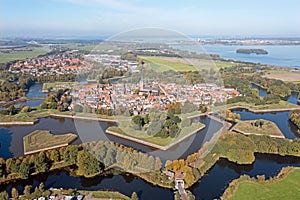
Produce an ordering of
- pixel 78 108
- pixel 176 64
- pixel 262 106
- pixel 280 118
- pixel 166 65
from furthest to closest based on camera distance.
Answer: pixel 176 64
pixel 166 65
pixel 262 106
pixel 280 118
pixel 78 108

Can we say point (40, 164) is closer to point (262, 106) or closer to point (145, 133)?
point (145, 133)

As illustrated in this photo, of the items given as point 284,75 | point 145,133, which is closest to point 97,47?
point 145,133

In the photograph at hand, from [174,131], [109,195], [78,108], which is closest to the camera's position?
[109,195]

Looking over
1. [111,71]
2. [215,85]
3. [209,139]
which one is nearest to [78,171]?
[209,139]

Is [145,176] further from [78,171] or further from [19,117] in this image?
[19,117]

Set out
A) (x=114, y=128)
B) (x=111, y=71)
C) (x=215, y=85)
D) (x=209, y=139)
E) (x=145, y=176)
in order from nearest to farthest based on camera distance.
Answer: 1. (x=145, y=176)
2. (x=209, y=139)
3. (x=114, y=128)
4. (x=215, y=85)
5. (x=111, y=71)

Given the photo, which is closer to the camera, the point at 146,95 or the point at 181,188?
the point at 181,188

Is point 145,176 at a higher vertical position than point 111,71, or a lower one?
lower

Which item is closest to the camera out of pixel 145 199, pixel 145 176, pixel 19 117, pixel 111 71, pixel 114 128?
pixel 145 199
